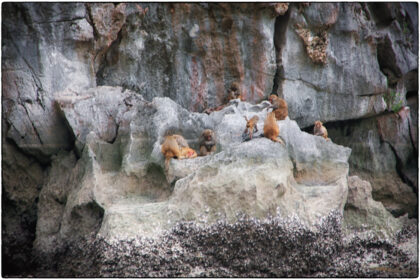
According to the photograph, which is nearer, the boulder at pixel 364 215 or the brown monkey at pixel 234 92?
the boulder at pixel 364 215

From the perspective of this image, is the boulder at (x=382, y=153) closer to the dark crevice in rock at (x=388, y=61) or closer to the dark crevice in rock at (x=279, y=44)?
the dark crevice in rock at (x=388, y=61)

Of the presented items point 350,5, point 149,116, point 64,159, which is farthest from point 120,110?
point 350,5

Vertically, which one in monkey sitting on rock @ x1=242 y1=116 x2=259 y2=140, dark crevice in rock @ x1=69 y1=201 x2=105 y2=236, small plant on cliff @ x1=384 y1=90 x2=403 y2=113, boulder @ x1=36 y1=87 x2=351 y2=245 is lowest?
dark crevice in rock @ x1=69 y1=201 x2=105 y2=236

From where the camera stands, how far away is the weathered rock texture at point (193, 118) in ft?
26.3

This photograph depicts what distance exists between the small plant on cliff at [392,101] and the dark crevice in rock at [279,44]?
304 centimetres

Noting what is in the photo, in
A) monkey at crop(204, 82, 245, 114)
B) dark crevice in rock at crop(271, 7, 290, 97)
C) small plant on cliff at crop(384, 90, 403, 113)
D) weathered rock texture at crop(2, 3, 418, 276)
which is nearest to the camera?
weathered rock texture at crop(2, 3, 418, 276)

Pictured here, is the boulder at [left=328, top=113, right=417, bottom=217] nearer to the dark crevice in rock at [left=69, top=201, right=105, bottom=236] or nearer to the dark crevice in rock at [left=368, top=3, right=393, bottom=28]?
the dark crevice in rock at [left=368, top=3, right=393, bottom=28]

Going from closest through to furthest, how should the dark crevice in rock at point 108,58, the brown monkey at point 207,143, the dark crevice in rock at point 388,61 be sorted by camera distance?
the brown monkey at point 207,143 → the dark crevice in rock at point 108,58 → the dark crevice in rock at point 388,61

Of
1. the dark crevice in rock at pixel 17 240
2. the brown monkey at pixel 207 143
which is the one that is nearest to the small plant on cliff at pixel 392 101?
the brown monkey at pixel 207 143

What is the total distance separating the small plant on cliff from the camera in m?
12.9

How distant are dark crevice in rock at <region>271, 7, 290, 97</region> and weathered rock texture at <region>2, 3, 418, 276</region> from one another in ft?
0.18

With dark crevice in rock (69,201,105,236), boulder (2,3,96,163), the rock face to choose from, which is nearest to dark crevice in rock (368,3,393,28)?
the rock face

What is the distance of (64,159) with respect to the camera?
10.3m

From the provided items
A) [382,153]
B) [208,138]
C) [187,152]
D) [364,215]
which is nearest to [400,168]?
[382,153]
